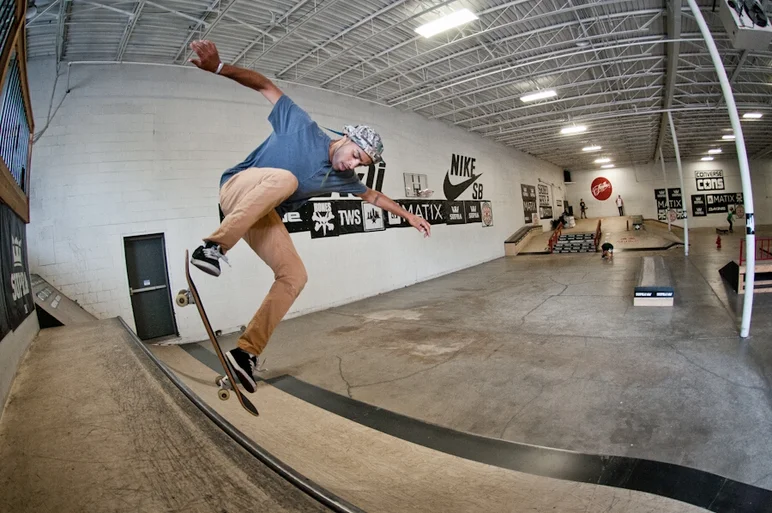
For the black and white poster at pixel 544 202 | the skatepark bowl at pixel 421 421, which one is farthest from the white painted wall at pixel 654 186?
the skatepark bowl at pixel 421 421

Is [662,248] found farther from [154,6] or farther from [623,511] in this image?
[154,6]

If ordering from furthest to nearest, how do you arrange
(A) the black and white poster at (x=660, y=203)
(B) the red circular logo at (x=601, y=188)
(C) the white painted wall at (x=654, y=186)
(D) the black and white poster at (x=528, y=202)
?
1. (B) the red circular logo at (x=601, y=188)
2. (A) the black and white poster at (x=660, y=203)
3. (C) the white painted wall at (x=654, y=186)
4. (D) the black and white poster at (x=528, y=202)

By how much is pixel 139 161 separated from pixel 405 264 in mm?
7462

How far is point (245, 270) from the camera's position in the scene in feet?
25.1

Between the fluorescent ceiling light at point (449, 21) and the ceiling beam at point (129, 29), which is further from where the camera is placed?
the fluorescent ceiling light at point (449, 21)

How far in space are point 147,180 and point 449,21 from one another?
6163 millimetres

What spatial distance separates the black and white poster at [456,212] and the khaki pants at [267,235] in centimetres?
1227

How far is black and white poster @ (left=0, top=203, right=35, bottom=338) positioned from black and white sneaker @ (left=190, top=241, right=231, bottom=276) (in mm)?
1809

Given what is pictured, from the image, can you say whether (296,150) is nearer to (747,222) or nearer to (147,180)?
(747,222)

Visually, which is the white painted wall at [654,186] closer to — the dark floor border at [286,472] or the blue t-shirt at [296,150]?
the blue t-shirt at [296,150]

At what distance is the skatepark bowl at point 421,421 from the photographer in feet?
3.93

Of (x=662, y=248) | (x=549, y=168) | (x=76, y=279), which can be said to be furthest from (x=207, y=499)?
(x=549, y=168)

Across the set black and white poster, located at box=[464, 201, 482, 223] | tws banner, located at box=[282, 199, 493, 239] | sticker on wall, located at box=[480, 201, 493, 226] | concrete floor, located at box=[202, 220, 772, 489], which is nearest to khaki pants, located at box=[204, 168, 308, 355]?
concrete floor, located at box=[202, 220, 772, 489]

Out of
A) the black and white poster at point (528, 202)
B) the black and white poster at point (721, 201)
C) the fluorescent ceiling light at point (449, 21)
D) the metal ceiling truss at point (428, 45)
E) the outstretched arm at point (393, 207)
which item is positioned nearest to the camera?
the outstretched arm at point (393, 207)
